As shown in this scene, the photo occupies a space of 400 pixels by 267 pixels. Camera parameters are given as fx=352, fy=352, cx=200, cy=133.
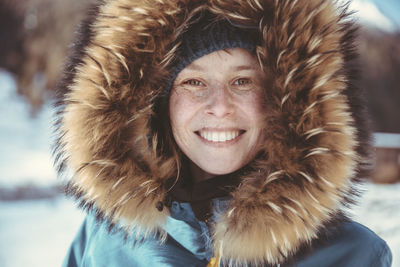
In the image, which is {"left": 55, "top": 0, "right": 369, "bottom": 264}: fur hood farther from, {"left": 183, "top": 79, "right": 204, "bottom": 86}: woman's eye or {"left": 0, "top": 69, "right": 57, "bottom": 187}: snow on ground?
{"left": 0, "top": 69, "right": 57, "bottom": 187}: snow on ground

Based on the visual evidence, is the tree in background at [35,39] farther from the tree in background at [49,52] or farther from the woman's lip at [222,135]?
the woman's lip at [222,135]

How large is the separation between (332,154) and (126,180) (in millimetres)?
619

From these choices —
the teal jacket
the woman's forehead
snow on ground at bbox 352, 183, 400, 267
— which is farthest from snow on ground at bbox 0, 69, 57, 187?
the woman's forehead

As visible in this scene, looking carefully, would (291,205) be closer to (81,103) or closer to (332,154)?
(332,154)

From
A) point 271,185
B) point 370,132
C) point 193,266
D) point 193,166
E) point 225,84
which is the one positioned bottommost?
point 193,266

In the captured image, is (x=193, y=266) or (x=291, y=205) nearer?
(x=291, y=205)

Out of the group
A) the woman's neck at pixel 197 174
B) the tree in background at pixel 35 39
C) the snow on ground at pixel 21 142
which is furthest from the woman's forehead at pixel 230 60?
the tree in background at pixel 35 39

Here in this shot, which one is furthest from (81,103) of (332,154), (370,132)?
(370,132)

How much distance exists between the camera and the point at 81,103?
3.64 ft

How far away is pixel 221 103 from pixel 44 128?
4.42m

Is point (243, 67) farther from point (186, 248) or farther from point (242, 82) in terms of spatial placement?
point (186, 248)

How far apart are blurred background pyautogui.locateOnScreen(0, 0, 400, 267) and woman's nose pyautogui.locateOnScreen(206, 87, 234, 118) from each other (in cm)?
215

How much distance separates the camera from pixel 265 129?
3.46 ft

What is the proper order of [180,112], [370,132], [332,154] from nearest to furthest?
1. [332,154]
2. [370,132]
3. [180,112]
